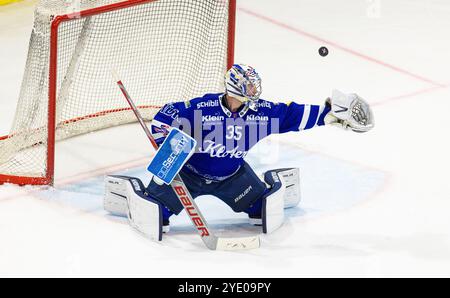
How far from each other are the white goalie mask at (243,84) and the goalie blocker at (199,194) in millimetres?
437

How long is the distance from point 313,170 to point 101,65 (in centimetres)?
138

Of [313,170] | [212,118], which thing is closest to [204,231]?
[212,118]

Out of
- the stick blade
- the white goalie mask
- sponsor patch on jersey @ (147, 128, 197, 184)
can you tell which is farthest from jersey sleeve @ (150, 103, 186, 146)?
the stick blade

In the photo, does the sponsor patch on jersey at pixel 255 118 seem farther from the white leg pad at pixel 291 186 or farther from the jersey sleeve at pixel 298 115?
the white leg pad at pixel 291 186

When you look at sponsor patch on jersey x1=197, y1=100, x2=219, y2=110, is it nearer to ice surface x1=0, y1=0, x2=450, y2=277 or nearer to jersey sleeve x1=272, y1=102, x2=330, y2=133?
jersey sleeve x1=272, y1=102, x2=330, y2=133

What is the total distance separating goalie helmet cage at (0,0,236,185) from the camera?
5.55 meters

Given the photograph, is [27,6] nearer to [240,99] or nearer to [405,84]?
[405,84]

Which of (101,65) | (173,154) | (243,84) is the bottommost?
(173,154)

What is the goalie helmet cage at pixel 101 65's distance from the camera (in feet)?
18.2

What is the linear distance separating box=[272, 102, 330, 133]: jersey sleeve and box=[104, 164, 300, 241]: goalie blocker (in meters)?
0.29

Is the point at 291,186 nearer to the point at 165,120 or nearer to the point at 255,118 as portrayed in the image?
the point at 255,118

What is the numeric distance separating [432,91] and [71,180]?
249cm

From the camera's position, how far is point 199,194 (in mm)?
5121
